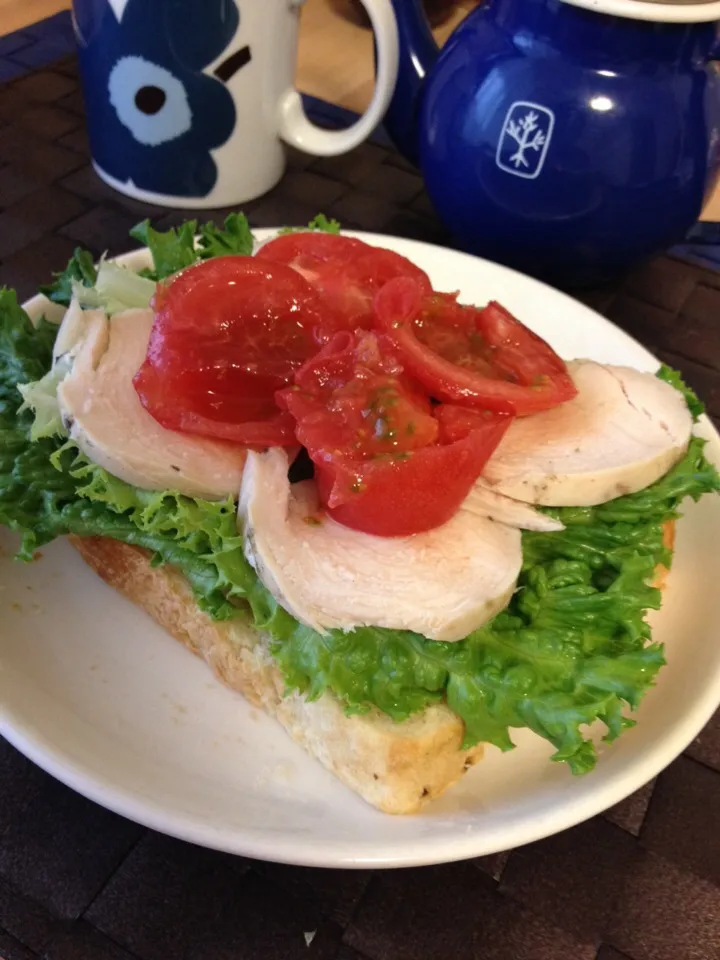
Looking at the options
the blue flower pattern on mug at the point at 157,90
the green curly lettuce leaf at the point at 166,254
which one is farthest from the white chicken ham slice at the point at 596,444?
the blue flower pattern on mug at the point at 157,90

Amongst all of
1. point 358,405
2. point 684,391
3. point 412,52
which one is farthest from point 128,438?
point 412,52

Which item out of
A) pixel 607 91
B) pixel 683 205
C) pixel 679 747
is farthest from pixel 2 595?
pixel 683 205

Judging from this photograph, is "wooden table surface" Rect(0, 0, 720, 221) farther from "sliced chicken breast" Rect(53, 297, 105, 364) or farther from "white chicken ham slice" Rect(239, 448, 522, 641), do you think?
"white chicken ham slice" Rect(239, 448, 522, 641)

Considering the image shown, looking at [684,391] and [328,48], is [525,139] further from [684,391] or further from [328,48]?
[328,48]

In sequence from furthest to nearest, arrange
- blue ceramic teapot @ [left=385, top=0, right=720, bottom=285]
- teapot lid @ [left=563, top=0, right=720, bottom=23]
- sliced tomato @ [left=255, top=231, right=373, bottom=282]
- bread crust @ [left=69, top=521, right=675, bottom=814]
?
blue ceramic teapot @ [left=385, top=0, right=720, bottom=285] → teapot lid @ [left=563, top=0, right=720, bottom=23] → sliced tomato @ [left=255, top=231, right=373, bottom=282] → bread crust @ [left=69, top=521, right=675, bottom=814]

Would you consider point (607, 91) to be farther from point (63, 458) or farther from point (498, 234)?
point (63, 458)

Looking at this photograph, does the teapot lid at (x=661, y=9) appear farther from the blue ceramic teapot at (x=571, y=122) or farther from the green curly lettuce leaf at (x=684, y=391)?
the green curly lettuce leaf at (x=684, y=391)

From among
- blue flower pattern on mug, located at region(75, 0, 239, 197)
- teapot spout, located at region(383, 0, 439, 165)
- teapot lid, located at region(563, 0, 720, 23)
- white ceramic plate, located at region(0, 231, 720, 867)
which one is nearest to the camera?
white ceramic plate, located at region(0, 231, 720, 867)

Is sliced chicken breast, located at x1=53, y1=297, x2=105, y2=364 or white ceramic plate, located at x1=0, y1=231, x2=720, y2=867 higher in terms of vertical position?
sliced chicken breast, located at x1=53, y1=297, x2=105, y2=364

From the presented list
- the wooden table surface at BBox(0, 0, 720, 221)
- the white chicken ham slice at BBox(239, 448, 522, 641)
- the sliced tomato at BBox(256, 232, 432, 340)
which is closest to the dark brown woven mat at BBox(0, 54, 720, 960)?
the white chicken ham slice at BBox(239, 448, 522, 641)
